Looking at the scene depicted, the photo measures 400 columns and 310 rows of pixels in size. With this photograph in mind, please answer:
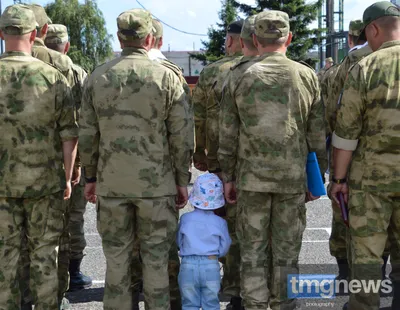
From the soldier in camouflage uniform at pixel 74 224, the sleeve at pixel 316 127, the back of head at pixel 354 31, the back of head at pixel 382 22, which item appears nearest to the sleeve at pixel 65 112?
the soldier in camouflage uniform at pixel 74 224

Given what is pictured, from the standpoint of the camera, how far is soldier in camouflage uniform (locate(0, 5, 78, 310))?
4031 mm

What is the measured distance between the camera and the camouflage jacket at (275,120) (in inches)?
162

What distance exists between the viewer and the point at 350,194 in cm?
408

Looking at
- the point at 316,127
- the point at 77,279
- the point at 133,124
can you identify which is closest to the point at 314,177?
the point at 316,127

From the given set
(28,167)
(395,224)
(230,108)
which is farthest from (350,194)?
(28,167)

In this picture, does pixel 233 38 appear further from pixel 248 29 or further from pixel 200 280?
pixel 200 280

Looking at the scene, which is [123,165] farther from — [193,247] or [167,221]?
[193,247]

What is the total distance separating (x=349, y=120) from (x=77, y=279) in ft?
9.38

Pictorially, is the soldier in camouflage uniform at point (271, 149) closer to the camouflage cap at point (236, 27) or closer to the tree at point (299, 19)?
the camouflage cap at point (236, 27)

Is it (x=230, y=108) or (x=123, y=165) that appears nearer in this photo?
(x=123, y=165)

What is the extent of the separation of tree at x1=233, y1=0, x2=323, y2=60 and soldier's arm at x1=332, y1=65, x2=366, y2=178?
37.2 m

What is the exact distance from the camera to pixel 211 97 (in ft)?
16.8

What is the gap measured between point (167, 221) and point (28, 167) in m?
1.01

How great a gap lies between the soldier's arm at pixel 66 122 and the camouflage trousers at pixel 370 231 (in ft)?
6.39
